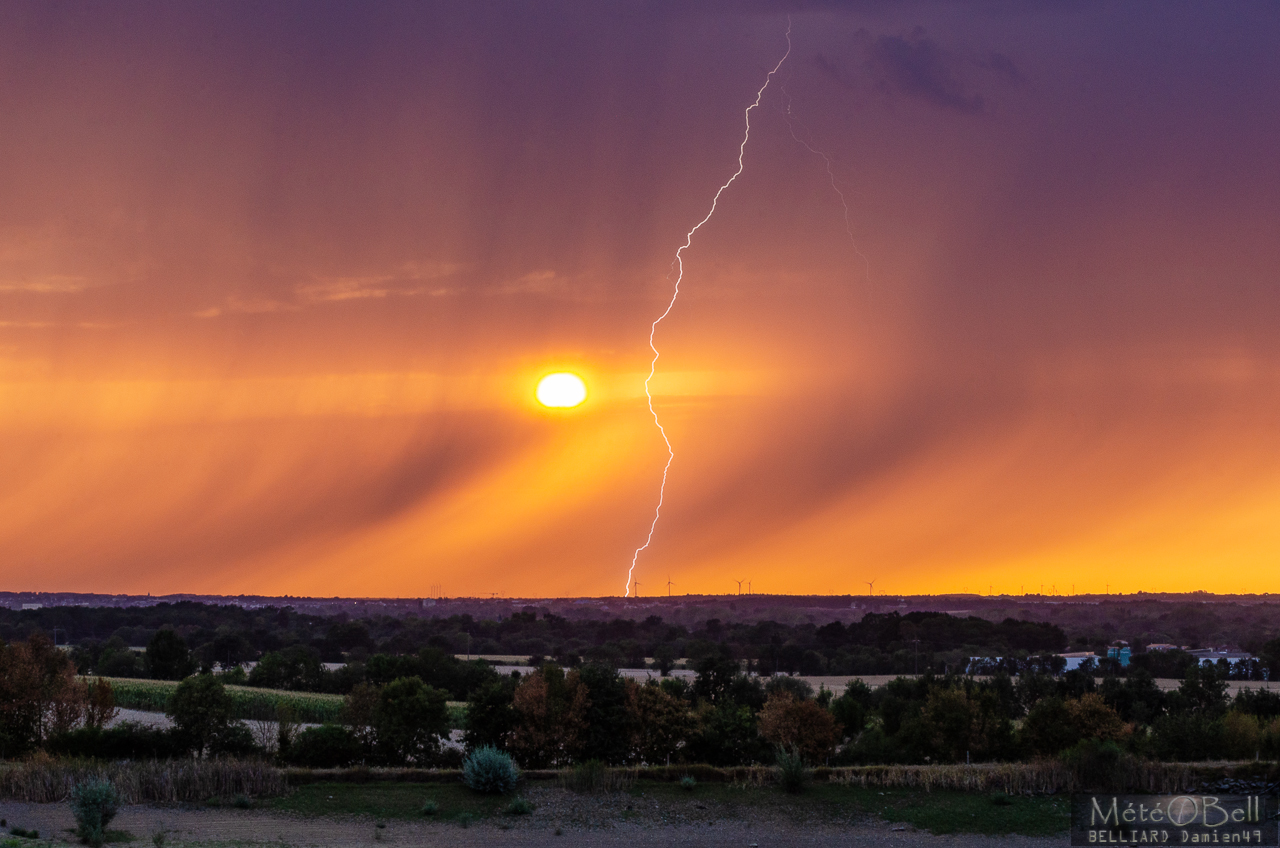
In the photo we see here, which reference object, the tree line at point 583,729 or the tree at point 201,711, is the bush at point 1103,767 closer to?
the tree line at point 583,729

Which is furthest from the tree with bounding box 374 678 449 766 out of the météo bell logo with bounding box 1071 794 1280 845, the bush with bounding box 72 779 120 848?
the météo bell logo with bounding box 1071 794 1280 845

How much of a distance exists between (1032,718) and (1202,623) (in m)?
169

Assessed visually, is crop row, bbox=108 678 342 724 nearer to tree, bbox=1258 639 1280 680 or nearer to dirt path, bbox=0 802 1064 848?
dirt path, bbox=0 802 1064 848

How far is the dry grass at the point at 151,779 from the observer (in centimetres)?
3209

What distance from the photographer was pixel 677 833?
30.8 m

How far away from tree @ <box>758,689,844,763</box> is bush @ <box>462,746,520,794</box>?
33.6 ft

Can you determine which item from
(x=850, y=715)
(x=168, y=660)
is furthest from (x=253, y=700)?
(x=850, y=715)

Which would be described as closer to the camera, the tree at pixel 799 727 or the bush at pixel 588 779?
the bush at pixel 588 779

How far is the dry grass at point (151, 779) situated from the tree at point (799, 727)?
15814 millimetres

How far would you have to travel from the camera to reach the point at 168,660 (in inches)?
3809

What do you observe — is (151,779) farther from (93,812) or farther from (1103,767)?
(1103,767)

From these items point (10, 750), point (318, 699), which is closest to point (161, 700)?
point (318, 699)

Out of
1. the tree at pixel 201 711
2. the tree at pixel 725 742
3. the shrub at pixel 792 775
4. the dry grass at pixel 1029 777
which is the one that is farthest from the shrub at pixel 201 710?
the dry grass at pixel 1029 777

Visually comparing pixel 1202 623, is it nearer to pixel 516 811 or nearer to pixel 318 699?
pixel 318 699
